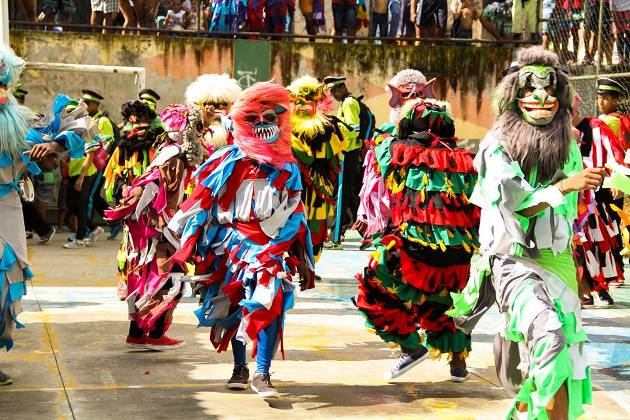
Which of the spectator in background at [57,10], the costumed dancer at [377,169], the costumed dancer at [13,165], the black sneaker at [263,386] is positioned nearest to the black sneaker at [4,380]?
the costumed dancer at [13,165]

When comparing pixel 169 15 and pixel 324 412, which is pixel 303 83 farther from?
pixel 169 15

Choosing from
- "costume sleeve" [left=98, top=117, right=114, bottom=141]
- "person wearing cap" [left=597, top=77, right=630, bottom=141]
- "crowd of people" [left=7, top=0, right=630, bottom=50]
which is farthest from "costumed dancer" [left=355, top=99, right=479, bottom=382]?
"crowd of people" [left=7, top=0, right=630, bottom=50]

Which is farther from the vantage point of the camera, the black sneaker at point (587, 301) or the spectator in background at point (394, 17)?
the spectator in background at point (394, 17)

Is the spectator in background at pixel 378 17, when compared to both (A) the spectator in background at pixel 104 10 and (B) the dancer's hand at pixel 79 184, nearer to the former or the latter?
(A) the spectator in background at pixel 104 10

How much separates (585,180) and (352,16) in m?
13.8

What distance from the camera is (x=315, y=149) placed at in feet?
35.1

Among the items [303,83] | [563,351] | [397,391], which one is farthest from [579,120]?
[563,351]

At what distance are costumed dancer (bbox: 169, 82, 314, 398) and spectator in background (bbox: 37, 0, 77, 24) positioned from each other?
11.9 metres

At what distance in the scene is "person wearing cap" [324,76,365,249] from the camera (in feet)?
48.4

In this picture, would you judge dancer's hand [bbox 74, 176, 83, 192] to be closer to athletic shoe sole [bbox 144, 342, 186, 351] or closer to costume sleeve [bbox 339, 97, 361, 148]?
costume sleeve [bbox 339, 97, 361, 148]

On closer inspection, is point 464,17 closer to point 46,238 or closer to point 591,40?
point 591,40

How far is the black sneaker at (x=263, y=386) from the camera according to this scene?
264 inches

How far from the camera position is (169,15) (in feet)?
59.5

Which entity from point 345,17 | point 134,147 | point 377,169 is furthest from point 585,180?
point 345,17
